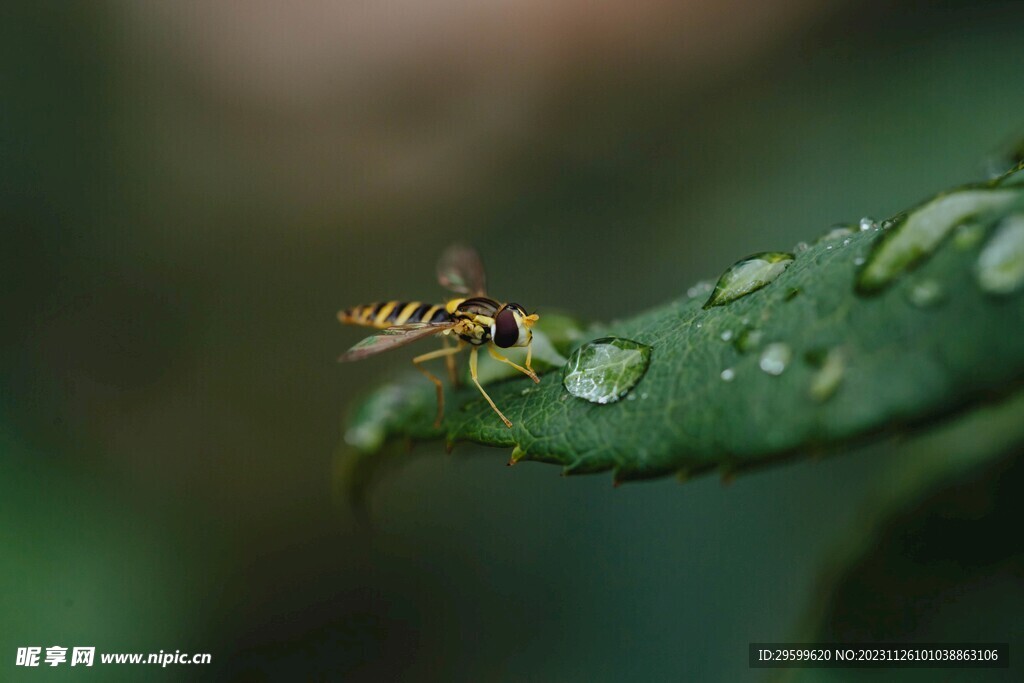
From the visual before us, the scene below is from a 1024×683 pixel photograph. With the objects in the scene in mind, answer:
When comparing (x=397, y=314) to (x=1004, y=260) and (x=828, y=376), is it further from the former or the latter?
(x=1004, y=260)

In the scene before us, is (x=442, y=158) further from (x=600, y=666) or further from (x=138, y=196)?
(x=600, y=666)

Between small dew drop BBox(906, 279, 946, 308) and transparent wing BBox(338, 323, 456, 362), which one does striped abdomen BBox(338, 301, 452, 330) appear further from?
small dew drop BBox(906, 279, 946, 308)

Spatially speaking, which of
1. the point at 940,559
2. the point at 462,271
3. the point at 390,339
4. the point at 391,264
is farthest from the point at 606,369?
the point at 391,264

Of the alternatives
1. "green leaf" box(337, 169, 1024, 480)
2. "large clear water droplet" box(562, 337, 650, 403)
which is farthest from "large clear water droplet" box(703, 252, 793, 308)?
"large clear water droplet" box(562, 337, 650, 403)

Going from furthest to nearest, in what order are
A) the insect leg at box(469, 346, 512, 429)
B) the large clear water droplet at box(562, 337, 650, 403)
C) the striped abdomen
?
the striped abdomen
the insect leg at box(469, 346, 512, 429)
the large clear water droplet at box(562, 337, 650, 403)

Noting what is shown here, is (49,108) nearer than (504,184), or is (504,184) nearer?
(49,108)

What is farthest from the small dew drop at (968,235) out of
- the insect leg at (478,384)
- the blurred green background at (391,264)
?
the blurred green background at (391,264)

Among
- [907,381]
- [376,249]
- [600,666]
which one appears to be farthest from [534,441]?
[376,249]
